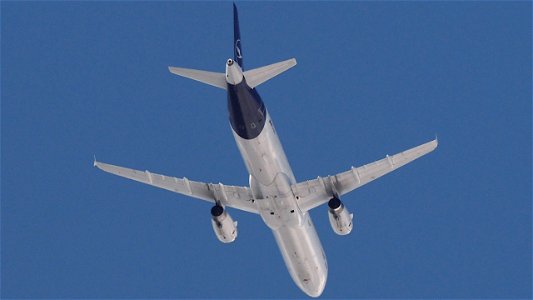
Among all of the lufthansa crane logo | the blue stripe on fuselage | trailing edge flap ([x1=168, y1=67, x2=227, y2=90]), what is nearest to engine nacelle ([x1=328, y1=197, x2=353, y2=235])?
the blue stripe on fuselage

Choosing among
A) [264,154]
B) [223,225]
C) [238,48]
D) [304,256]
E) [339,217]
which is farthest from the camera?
[304,256]

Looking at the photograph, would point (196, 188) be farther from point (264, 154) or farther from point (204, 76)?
point (204, 76)

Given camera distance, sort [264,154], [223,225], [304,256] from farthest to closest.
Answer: [304,256] → [223,225] → [264,154]

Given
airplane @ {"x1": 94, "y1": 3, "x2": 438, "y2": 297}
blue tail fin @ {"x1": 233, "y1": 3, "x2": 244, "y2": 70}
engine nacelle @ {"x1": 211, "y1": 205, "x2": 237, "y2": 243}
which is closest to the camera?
airplane @ {"x1": 94, "y1": 3, "x2": 438, "y2": 297}

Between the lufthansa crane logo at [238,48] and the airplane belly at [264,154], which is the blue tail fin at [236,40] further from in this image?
the airplane belly at [264,154]

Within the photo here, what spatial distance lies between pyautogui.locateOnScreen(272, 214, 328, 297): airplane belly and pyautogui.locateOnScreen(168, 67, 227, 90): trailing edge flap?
1058cm

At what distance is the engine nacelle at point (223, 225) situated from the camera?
190 feet

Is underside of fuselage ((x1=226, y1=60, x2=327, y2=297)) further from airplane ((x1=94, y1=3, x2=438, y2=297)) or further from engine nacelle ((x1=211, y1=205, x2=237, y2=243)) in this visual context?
engine nacelle ((x1=211, y1=205, x2=237, y2=243))

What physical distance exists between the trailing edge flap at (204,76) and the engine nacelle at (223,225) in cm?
798

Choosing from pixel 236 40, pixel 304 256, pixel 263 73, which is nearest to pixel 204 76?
pixel 263 73

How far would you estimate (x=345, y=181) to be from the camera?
58.5 m

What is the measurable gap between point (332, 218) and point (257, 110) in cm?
809

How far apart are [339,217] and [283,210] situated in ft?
9.56

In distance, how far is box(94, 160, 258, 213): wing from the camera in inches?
2328
